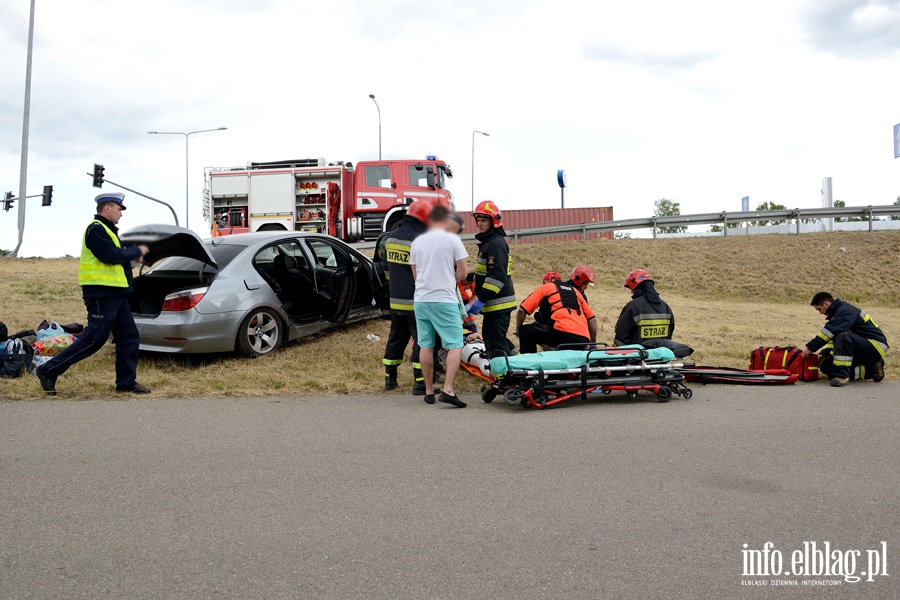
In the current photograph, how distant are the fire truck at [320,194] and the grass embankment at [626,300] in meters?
3.50

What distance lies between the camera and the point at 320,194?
2031cm

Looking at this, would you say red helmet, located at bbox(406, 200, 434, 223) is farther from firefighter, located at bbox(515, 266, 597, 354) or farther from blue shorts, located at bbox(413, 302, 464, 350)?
firefighter, located at bbox(515, 266, 597, 354)

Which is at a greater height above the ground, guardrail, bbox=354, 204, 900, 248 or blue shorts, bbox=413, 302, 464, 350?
guardrail, bbox=354, 204, 900, 248

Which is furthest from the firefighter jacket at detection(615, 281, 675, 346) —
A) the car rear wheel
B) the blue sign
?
the blue sign

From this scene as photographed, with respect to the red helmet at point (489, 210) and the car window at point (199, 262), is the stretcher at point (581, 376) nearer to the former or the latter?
the red helmet at point (489, 210)

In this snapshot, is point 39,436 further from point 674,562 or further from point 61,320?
point 61,320

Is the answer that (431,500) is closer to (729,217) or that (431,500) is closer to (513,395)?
(513,395)

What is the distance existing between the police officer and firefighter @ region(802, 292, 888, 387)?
21.4 ft

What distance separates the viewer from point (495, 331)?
679 cm

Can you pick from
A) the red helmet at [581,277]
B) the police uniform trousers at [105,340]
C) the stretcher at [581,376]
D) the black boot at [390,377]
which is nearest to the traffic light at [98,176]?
the police uniform trousers at [105,340]

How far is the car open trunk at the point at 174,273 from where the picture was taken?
680 centimetres

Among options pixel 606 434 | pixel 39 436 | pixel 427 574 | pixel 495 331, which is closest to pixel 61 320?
pixel 39 436

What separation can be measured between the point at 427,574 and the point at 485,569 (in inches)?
9.4

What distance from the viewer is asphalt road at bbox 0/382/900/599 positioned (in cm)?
292
